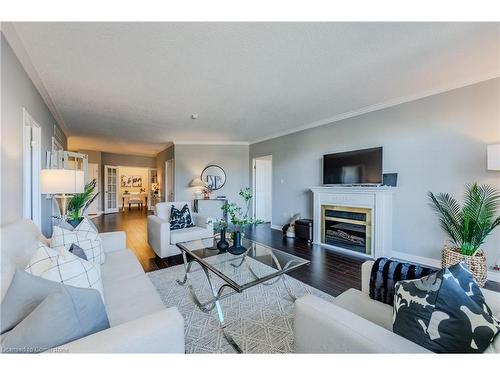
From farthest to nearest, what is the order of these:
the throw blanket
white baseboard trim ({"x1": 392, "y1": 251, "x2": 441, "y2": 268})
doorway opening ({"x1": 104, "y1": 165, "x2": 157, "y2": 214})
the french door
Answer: doorway opening ({"x1": 104, "y1": 165, "x2": 157, "y2": 214}) < the french door < white baseboard trim ({"x1": 392, "y1": 251, "x2": 441, "y2": 268}) < the throw blanket

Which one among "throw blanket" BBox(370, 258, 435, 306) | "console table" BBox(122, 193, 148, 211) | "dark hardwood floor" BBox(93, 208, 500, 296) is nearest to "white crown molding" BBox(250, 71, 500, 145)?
"dark hardwood floor" BBox(93, 208, 500, 296)

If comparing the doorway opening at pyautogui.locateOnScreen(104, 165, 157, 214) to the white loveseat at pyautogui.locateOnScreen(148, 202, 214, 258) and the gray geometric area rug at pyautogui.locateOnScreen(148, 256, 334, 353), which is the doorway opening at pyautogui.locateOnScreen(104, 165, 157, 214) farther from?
the gray geometric area rug at pyautogui.locateOnScreen(148, 256, 334, 353)

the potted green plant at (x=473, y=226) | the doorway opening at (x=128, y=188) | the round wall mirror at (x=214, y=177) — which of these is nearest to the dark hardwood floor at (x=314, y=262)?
the potted green plant at (x=473, y=226)

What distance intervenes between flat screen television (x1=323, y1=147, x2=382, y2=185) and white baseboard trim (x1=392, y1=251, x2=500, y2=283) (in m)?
1.11

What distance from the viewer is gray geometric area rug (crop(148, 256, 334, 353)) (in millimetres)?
1516

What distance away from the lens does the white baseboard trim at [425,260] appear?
244 cm

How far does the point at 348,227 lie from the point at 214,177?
3.78 metres

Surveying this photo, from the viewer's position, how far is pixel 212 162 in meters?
6.13

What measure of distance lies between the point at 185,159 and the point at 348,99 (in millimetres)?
4390

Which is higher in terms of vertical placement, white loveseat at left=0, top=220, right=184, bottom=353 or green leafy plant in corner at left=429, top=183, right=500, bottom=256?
green leafy plant in corner at left=429, top=183, right=500, bottom=256

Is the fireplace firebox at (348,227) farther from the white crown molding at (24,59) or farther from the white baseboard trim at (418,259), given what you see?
the white crown molding at (24,59)

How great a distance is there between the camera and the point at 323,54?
203 centimetres

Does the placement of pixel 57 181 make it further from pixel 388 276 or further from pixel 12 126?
pixel 388 276

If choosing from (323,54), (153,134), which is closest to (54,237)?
(323,54)
